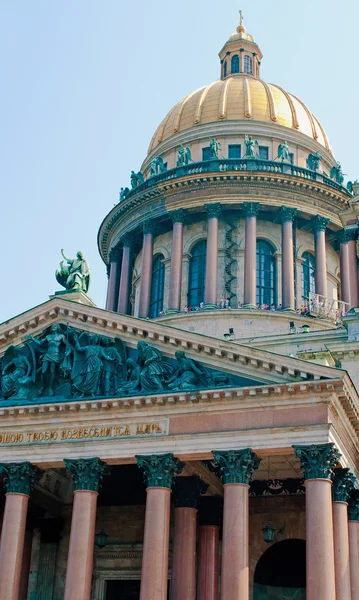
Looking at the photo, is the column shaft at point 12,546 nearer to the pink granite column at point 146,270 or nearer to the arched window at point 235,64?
the pink granite column at point 146,270

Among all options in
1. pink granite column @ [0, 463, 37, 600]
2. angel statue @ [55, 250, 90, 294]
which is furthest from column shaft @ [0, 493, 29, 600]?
angel statue @ [55, 250, 90, 294]

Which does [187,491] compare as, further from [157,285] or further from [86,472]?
[157,285]

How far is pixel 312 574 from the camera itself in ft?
76.9

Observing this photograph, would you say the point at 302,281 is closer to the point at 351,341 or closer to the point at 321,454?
the point at 351,341

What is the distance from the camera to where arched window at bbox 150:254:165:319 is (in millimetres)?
47000

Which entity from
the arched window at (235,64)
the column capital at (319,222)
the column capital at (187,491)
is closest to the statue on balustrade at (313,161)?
the column capital at (319,222)

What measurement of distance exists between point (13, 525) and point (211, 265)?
2031 cm

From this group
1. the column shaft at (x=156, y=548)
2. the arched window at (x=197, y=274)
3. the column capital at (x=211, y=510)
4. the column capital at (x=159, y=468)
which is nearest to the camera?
the column shaft at (x=156, y=548)

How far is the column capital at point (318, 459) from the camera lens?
2477 centimetres

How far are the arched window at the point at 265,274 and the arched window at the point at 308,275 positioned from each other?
1.78m

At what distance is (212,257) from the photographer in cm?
4425

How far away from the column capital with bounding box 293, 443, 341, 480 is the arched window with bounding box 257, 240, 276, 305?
65.4 ft

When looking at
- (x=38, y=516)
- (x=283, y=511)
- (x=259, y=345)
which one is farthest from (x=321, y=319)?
(x=38, y=516)

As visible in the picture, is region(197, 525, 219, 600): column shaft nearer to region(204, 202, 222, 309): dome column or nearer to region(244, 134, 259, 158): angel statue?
region(204, 202, 222, 309): dome column
